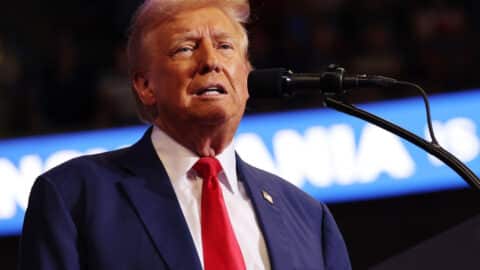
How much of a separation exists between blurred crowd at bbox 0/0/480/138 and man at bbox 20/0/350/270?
2550 millimetres

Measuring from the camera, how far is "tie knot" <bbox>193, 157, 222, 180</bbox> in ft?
7.73

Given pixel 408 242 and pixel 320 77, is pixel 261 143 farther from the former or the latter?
pixel 320 77

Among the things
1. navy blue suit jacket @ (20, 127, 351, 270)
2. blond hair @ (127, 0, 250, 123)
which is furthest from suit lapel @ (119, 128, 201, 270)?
blond hair @ (127, 0, 250, 123)

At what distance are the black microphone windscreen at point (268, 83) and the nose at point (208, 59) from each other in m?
0.23

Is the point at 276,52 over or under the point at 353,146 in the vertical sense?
over

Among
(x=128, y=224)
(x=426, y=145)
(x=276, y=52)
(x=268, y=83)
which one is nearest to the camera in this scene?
(x=426, y=145)

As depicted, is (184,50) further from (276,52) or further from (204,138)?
(276,52)

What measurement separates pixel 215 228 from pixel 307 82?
363mm

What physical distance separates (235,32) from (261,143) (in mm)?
2730

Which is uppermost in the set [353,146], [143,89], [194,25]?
[194,25]

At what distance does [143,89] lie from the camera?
2471 millimetres

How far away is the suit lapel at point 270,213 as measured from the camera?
230 centimetres

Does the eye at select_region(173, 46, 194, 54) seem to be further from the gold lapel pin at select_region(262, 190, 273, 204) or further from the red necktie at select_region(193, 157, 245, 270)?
the gold lapel pin at select_region(262, 190, 273, 204)

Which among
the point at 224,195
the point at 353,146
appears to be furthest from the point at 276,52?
the point at 224,195
